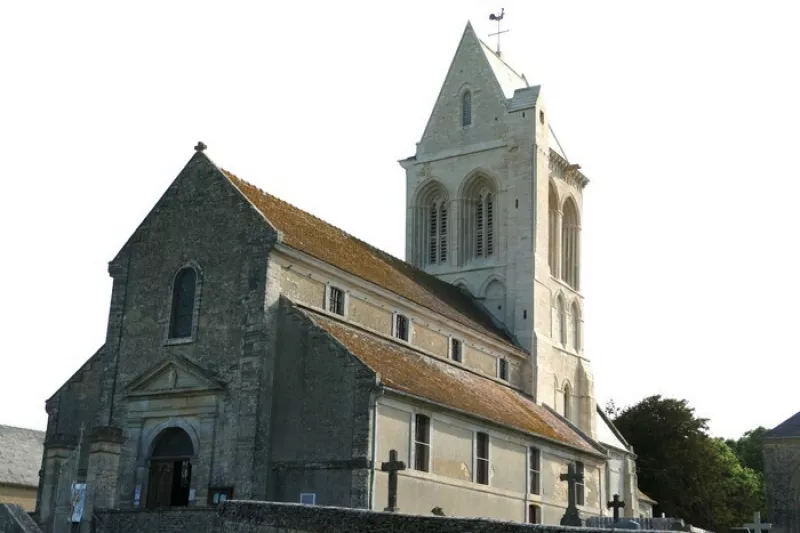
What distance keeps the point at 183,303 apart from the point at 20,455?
31.5 metres

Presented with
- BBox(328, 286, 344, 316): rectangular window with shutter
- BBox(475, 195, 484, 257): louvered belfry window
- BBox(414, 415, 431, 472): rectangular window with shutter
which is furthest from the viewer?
BBox(475, 195, 484, 257): louvered belfry window

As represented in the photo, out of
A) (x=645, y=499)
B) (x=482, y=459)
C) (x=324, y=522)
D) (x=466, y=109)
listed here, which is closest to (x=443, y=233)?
(x=466, y=109)

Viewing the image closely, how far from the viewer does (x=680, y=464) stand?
5634cm

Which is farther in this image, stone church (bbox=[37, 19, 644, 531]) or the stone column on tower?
the stone column on tower

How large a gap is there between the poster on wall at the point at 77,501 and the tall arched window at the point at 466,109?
3006 cm

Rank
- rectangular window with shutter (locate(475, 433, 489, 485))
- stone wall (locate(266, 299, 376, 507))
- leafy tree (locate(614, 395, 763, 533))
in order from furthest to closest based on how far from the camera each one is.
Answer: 1. leafy tree (locate(614, 395, 763, 533))
2. rectangular window with shutter (locate(475, 433, 489, 485))
3. stone wall (locate(266, 299, 376, 507))

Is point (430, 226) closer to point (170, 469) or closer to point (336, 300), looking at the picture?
point (336, 300)

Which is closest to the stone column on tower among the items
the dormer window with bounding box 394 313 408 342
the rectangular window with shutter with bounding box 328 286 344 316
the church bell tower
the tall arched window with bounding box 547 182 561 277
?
the rectangular window with shutter with bounding box 328 286 344 316

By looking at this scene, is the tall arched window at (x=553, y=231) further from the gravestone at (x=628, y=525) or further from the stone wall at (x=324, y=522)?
A: the stone wall at (x=324, y=522)

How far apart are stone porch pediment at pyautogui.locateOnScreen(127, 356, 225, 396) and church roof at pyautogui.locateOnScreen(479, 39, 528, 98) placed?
25431 millimetres

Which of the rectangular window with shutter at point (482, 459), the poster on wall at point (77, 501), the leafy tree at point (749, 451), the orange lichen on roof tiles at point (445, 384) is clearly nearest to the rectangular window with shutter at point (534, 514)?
the orange lichen on roof tiles at point (445, 384)

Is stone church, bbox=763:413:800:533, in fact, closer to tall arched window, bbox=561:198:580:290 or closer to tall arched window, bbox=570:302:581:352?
tall arched window, bbox=570:302:581:352

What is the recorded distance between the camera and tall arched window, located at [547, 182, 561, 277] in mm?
49719

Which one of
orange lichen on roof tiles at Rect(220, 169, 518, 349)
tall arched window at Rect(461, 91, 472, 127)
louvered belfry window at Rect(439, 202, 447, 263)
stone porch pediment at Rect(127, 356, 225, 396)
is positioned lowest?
stone porch pediment at Rect(127, 356, 225, 396)
